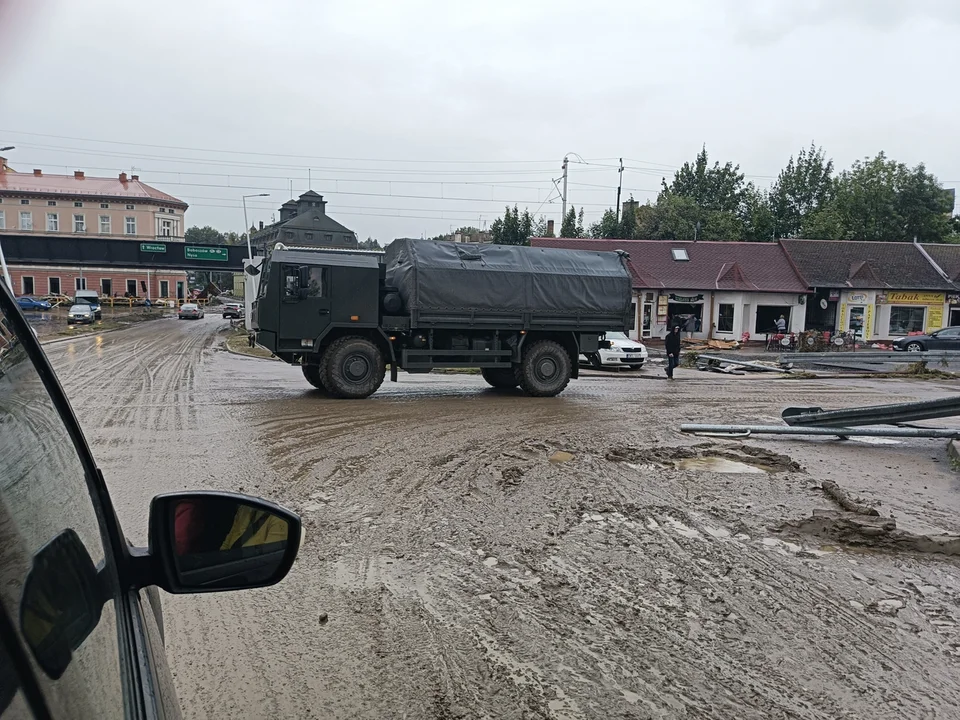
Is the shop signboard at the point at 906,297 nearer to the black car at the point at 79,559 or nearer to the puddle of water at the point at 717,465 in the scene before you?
the puddle of water at the point at 717,465

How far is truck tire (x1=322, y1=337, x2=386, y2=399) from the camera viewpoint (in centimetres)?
1402

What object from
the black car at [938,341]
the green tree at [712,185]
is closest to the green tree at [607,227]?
the green tree at [712,185]

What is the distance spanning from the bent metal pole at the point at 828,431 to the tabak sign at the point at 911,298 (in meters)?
31.8

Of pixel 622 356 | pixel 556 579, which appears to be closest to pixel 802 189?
pixel 622 356

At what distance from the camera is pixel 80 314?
3931 centimetres

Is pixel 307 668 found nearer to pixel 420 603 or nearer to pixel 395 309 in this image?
pixel 420 603

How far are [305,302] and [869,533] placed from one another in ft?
34.8

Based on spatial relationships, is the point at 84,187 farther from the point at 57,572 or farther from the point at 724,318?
the point at 57,572

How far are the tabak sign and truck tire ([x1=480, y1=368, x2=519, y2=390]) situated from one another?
30001mm

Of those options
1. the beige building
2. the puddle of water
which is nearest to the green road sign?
the beige building

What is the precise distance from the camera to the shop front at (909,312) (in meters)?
38.4

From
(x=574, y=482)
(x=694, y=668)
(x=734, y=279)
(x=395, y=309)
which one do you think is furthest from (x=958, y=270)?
(x=694, y=668)

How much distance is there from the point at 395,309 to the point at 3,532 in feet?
44.7

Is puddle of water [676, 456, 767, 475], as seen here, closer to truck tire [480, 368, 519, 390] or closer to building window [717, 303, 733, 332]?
truck tire [480, 368, 519, 390]
